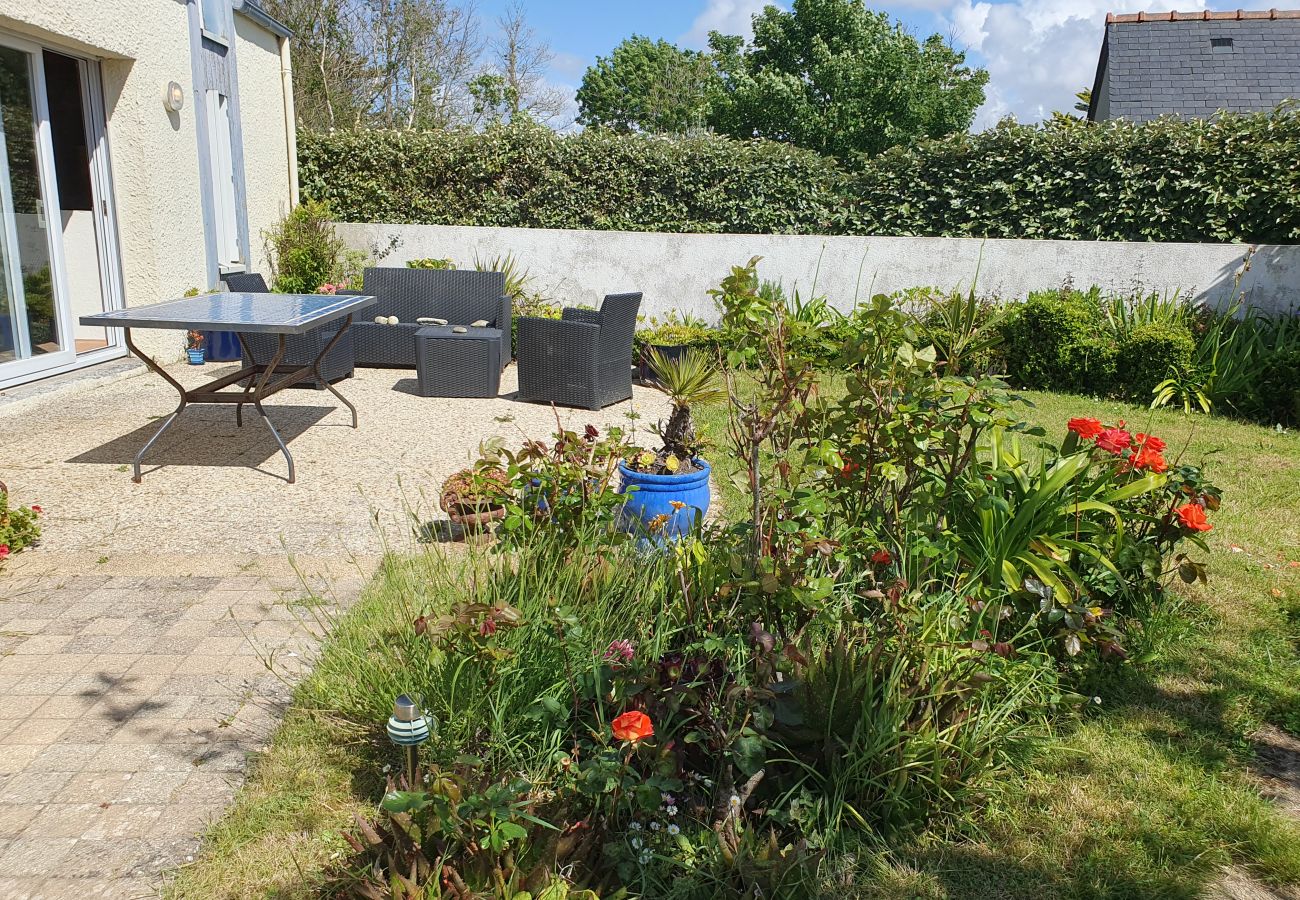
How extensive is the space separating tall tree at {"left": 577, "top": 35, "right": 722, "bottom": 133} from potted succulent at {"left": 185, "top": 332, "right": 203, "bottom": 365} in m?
24.9

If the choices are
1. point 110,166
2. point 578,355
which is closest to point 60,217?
point 110,166

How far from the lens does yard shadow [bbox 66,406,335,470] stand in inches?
206

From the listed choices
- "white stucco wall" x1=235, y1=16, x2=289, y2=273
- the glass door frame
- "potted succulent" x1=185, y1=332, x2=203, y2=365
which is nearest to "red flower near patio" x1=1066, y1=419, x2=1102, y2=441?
the glass door frame

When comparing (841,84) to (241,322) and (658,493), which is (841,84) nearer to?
(241,322)

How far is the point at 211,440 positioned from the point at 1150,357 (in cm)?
755

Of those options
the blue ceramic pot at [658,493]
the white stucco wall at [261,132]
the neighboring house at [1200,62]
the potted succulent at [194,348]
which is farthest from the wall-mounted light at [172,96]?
the neighboring house at [1200,62]

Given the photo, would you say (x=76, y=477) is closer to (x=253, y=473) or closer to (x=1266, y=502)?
(x=253, y=473)

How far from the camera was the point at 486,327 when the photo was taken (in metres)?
8.39

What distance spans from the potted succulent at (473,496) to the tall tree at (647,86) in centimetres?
2865

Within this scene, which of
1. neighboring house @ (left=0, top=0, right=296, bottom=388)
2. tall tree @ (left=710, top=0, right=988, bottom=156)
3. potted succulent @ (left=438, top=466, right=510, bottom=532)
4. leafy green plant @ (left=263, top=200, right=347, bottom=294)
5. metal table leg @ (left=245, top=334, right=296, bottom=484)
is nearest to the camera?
potted succulent @ (left=438, top=466, right=510, bottom=532)

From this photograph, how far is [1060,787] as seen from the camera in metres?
2.46

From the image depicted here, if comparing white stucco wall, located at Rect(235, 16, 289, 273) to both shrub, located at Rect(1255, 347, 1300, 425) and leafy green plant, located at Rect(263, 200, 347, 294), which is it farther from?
shrub, located at Rect(1255, 347, 1300, 425)

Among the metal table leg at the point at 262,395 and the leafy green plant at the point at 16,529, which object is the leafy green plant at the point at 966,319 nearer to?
the metal table leg at the point at 262,395

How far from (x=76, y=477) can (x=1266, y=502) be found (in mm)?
6621
